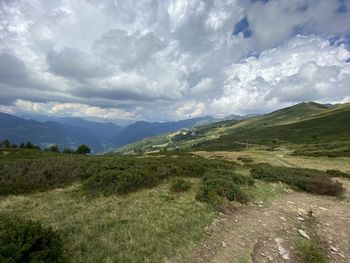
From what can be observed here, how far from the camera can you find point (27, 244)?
237 inches

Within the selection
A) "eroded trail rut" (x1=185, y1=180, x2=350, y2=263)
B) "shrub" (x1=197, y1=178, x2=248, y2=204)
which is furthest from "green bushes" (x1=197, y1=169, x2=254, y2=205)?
"eroded trail rut" (x1=185, y1=180, x2=350, y2=263)

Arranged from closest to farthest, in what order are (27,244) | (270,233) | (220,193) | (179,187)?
(27,244) → (270,233) → (220,193) → (179,187)

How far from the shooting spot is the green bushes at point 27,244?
568 centimetres

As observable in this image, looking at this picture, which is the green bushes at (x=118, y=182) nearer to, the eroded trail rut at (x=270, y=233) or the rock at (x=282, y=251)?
the eroded trail rut at (x=270, y=233)

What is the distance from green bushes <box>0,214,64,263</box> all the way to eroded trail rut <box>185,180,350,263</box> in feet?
13.4

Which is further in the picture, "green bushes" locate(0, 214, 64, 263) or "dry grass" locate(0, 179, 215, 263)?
"dry grass" locate(0, 179, 215, 263)

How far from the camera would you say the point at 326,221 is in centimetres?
1195

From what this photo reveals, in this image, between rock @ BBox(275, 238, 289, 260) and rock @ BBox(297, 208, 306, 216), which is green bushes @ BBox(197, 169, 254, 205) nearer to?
rock @ BBox(297, 208, 306, 216)

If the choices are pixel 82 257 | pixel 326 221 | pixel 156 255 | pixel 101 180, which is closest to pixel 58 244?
pixel 82 257

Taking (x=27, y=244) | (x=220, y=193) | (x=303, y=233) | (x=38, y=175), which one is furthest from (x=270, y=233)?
(x=38, y=175)

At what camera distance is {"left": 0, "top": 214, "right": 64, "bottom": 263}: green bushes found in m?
5.68

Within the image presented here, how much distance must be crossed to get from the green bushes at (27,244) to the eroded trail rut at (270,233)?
13.4ft

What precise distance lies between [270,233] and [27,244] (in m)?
8.70

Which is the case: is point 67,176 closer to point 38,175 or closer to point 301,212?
point 38,175
